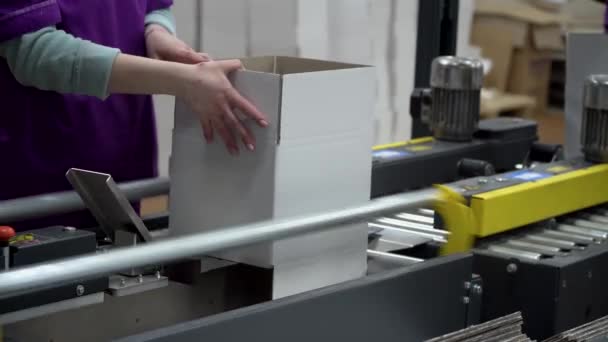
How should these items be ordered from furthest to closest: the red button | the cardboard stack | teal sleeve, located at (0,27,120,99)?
the cardboard stack, teal sleeve, located at (0,27,120,99), the red button

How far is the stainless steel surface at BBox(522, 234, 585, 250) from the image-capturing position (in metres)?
1.63

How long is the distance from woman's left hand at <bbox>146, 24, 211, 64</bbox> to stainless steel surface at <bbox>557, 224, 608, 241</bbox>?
684mm

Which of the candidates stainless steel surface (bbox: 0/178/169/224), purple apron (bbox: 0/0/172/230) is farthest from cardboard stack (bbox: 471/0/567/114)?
stainless steel surface (bbox: 0/178/169/224)

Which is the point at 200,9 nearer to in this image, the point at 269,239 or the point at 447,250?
the point at 447,250

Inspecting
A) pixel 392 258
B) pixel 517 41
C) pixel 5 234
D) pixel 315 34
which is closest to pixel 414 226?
pixel 392 258

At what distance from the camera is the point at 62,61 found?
1499mm

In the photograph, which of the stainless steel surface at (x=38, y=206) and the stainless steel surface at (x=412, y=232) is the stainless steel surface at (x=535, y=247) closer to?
the stainless steel surface at (x=412, y=232)

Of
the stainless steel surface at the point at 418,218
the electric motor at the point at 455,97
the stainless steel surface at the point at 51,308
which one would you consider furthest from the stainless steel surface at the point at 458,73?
the stainless steel surface at the point at 51,308

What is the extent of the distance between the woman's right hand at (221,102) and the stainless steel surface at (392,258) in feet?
1.09

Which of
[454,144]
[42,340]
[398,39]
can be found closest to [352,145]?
[42,340]

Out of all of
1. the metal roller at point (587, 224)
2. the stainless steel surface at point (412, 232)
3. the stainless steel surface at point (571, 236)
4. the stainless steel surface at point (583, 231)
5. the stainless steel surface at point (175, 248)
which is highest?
the stainless steel surface at point (175, 248)

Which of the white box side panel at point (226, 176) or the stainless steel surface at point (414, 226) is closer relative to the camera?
the white box side panel at point (226, 176)

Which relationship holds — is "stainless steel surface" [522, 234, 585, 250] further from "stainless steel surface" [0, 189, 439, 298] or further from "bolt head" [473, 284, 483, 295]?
"stainless steel surface" [0, 189, 439, 298]

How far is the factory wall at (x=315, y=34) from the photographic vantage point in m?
3.27
